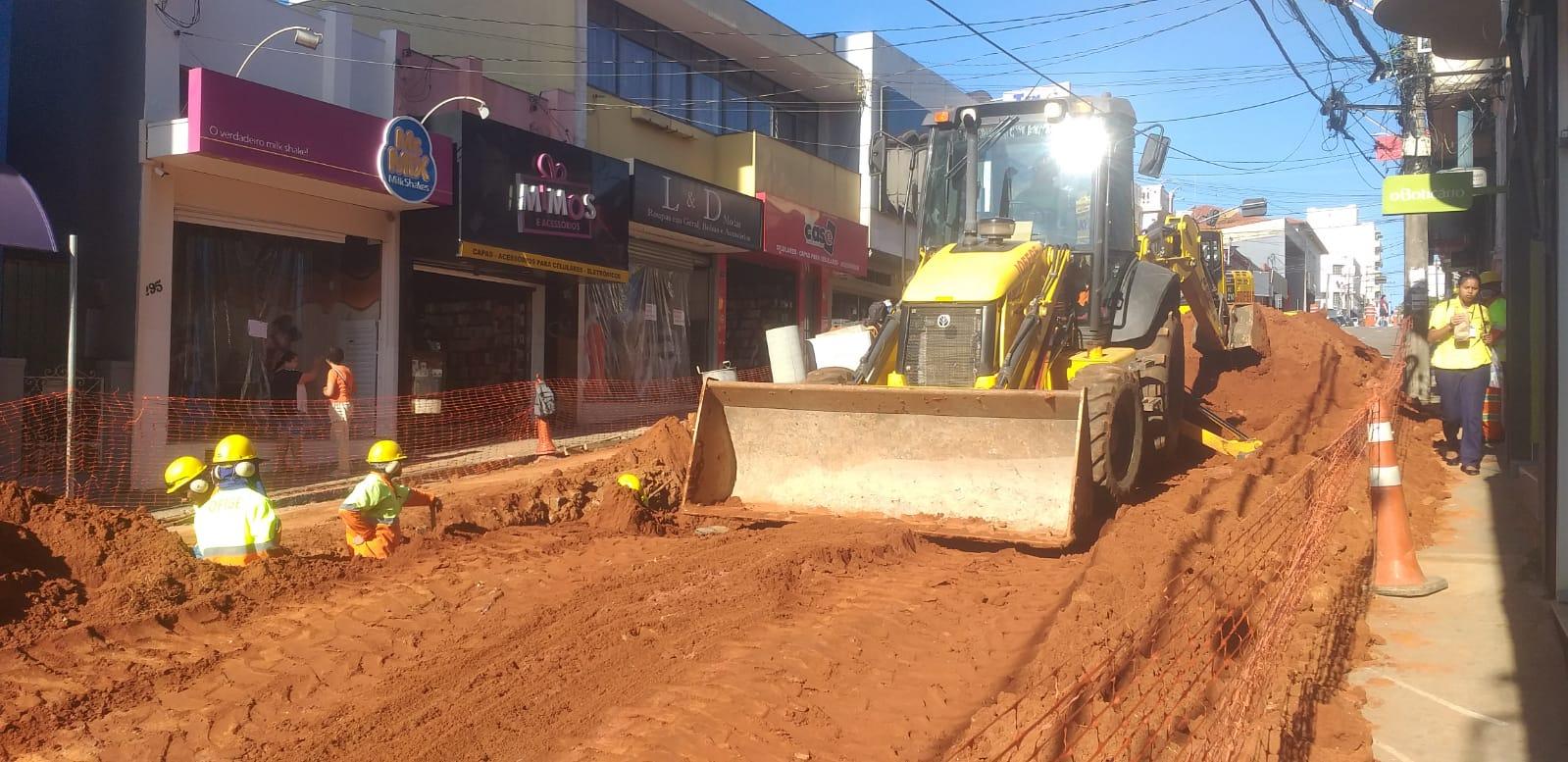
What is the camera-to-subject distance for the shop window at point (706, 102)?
Result: 20.8 meters

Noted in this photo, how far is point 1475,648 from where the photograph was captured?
538 centimetres

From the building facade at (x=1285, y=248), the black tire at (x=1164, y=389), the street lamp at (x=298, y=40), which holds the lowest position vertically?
the black tire at (x=1164, y=389)

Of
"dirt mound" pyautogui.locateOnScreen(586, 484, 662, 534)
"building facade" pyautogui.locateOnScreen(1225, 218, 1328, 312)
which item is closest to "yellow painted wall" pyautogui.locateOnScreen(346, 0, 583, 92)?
"dirt mound" pyautogui.locateOnScreen(586, 484, 662, 534)

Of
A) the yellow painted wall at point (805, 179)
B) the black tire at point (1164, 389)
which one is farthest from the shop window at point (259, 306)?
the black tire at point (1164, 389)

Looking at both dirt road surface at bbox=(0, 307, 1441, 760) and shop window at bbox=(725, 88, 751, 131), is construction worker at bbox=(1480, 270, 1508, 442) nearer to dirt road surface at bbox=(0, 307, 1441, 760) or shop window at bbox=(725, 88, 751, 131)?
dirt road surface at bbox=(0, 307, 1441, 760)

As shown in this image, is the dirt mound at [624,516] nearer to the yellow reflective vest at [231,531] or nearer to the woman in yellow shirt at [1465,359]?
the yellow reflective vest at [231,531]

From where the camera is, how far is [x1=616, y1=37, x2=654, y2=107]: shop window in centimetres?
1870

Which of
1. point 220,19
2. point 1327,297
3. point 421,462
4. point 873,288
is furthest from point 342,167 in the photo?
point 1327,297

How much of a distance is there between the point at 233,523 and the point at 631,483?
11.2ft

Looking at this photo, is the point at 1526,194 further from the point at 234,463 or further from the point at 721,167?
the point at 721,167

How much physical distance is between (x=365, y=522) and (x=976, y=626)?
13.3ft

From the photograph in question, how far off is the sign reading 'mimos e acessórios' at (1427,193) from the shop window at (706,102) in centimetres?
1205

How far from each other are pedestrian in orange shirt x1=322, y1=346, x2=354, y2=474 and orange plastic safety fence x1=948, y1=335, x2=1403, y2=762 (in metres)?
9.65

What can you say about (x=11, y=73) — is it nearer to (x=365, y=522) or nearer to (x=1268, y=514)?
(x=365, y=522)
